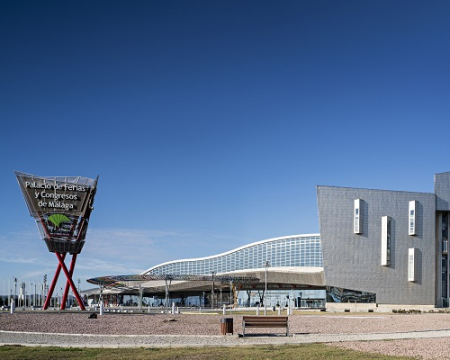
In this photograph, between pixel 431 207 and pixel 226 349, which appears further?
pixel 431 207

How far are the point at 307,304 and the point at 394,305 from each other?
29209 millimetres

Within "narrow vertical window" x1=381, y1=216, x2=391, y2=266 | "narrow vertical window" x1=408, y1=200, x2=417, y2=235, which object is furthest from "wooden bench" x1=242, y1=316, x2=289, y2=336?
"narrow vertical window" x1=408, y1=200, x2=417, y2=235

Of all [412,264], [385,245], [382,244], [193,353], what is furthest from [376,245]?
[193,353]


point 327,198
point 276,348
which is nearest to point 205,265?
point 327,198

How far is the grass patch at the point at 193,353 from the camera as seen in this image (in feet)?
49.1

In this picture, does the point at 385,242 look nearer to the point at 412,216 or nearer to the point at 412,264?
the point at 412,264

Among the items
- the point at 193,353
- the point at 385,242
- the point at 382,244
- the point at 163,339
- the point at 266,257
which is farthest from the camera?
the point at 266,257

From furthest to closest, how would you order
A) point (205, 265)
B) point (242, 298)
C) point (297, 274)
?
point (205, 265) < point (242, 298) < point (297, 274)

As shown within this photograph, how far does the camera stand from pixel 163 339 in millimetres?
19984

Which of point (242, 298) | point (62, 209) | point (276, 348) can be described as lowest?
point (242, 298)

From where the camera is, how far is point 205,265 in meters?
134

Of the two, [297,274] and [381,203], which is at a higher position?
[381,203]

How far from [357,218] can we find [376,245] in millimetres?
4323

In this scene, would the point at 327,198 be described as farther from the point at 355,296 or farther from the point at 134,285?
the point at 134,285
